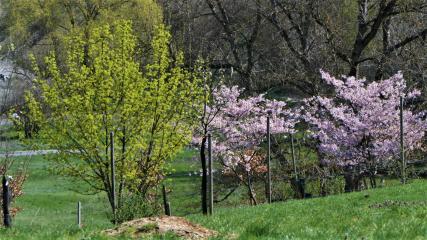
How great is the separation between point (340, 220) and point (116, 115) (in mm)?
9710

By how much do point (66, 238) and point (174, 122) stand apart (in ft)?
39.5

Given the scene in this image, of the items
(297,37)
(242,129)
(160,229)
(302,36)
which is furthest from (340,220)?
(297,37)

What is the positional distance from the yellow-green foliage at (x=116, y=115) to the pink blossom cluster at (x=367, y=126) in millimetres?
8841

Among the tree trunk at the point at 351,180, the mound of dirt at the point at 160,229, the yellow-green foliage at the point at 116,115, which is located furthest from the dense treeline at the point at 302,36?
the mound of dirt at the point at 160,229

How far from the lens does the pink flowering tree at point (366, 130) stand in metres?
26.4

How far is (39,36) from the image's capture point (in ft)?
163

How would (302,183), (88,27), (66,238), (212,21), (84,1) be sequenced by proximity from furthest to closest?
(84,1), (88,27), (212,21), (302,183), (66,238)

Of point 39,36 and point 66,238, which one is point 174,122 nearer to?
point 66,238

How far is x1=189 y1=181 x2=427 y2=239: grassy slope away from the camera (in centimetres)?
862

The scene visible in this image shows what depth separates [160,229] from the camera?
8.83 m

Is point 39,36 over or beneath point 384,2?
over

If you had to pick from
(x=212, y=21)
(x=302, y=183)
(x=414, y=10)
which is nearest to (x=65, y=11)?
(x=212, y=21)

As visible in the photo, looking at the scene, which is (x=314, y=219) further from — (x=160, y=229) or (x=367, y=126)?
(x=367, y=126)

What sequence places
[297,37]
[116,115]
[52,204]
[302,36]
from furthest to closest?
[297,37]
[52,204]
[302,36]
[116,115]
